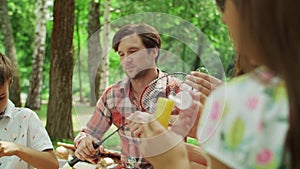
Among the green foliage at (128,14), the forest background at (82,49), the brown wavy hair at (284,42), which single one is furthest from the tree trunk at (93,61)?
the green foliage at (128,14)

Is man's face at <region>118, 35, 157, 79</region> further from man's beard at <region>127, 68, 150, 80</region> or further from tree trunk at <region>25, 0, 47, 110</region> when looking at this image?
tree trunk at <region>25, 0, 47, 110</region>

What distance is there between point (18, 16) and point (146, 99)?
500 inches

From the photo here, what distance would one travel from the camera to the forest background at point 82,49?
4.25 feet

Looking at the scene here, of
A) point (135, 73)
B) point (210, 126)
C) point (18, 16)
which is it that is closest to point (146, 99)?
point (135, 73)

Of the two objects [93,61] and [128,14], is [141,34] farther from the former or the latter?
[128,14]

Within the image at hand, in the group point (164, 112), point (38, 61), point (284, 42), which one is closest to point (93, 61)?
point (164, 112)

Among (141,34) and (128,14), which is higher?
(128,14)

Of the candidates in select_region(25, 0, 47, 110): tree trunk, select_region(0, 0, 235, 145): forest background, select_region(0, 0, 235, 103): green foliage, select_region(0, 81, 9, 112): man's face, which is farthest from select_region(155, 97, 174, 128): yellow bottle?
select_region(25, 0, 47, 110): tree trunk

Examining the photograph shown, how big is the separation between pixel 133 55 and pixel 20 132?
67cm

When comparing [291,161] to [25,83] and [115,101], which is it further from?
[25,83]

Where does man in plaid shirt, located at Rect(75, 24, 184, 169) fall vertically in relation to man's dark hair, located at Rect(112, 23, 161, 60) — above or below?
below

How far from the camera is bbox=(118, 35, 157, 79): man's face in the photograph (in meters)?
1.34

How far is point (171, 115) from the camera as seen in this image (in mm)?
954

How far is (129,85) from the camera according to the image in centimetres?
142
